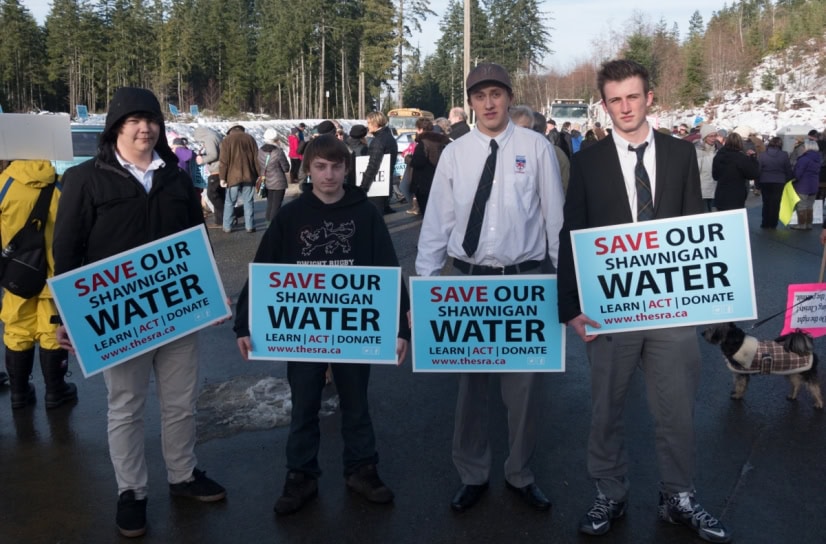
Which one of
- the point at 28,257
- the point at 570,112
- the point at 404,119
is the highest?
the point at 404,119

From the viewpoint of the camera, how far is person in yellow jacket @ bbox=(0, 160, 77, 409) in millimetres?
5207

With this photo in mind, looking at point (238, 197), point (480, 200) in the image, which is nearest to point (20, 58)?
point (238, 197)

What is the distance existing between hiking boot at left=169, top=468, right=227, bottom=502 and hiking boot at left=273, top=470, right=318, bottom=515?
0.35 m

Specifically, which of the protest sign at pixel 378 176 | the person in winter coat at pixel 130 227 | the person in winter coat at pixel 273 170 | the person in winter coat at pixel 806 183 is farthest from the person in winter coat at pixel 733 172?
the person in winter coat at pixel 130 227

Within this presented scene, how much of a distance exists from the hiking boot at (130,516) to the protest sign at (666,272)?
2387 millimetres

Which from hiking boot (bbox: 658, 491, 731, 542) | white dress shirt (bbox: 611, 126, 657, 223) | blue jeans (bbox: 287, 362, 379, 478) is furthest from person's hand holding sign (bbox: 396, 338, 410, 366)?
hiking boot (bbox: 658, 491, 731, 542)

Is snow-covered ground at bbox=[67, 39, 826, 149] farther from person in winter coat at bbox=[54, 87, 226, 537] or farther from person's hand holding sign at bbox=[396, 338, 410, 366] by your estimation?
person's hand holding sign at bbox=[396, 338, 410, 366]

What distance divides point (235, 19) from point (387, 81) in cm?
2545

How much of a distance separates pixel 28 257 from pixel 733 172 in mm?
12013

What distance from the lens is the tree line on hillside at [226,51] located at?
246 ft

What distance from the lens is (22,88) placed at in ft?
252

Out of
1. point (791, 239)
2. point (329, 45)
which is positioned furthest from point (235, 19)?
point (791, 239)

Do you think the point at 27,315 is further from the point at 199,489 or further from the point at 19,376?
the point at 199,489

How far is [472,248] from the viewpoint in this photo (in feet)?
12.8
